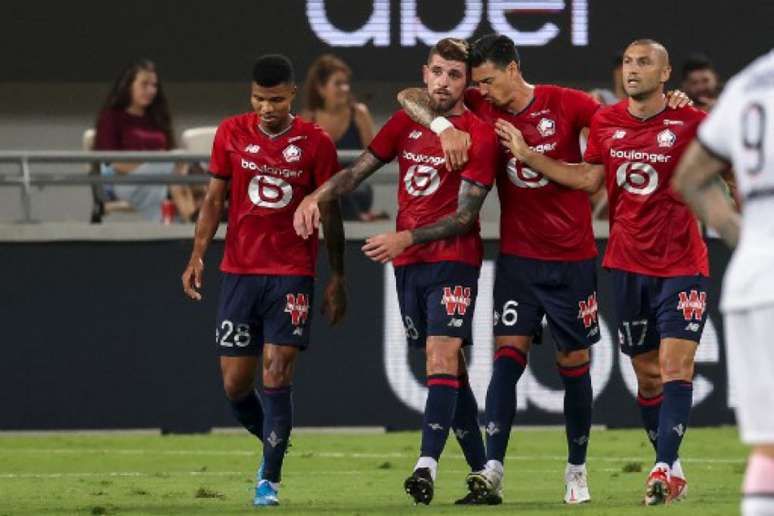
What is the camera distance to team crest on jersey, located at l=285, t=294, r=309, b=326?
9.70 meters

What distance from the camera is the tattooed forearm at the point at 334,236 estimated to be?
32.1 feet

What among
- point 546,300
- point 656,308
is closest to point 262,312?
point 546,300

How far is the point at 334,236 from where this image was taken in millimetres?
9828

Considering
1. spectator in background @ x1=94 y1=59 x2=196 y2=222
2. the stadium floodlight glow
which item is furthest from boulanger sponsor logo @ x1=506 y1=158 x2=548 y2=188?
spectator in background @ x1=94 y1=59 x2=196 y2=222

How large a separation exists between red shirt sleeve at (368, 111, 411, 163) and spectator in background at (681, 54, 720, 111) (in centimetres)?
477

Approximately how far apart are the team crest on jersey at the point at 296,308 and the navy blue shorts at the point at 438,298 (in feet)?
1.48

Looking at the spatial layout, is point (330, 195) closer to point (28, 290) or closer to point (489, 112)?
point (489, 112)

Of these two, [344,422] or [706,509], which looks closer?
[706,509]

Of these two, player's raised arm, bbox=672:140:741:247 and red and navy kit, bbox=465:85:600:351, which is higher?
player's raised arm, bbox=672:140:741:247

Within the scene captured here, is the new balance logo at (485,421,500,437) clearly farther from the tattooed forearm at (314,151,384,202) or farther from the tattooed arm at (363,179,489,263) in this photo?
the tattooed forearm at (314,151,384,202)

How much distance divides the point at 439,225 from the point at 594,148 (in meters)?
0.83

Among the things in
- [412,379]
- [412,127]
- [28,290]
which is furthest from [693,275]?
[28,290]

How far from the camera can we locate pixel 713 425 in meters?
14.5

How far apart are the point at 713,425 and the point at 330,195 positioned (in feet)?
18.6
